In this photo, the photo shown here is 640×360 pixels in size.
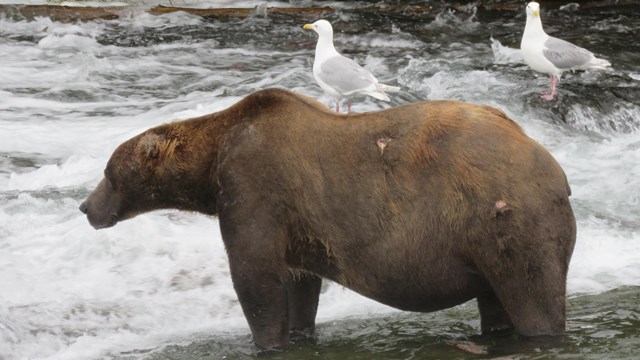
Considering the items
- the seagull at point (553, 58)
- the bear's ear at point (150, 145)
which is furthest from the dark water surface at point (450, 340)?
the seagull at point (553, 58)

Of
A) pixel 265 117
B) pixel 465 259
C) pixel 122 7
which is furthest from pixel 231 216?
pixel 122 7

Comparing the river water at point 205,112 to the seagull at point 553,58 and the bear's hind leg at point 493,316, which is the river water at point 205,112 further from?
the seagull at point 553,58

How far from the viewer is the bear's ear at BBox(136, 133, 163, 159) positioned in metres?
6.85

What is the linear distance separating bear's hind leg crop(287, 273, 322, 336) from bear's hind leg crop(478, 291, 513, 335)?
39.9 inches

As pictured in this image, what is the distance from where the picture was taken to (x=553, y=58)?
44.6 ft

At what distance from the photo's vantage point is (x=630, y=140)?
12328 mm

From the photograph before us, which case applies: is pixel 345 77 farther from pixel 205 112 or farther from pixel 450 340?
pixel 450 340

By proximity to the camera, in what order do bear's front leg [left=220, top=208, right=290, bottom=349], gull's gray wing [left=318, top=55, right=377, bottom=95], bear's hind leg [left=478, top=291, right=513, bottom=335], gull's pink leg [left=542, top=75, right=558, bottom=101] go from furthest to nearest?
1. gull's pink leg [left=542, top=75, right=558, bottom=101]
2. gull's gray wing [left=318, top=55, right=377, bottom=95]
3. bear's hind leg [left=478, top=291, right=513, bottom=335]
4. bear's front leg [left=220, top=208, right=290, bottom=349]

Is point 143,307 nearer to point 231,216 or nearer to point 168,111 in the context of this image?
point 231,216

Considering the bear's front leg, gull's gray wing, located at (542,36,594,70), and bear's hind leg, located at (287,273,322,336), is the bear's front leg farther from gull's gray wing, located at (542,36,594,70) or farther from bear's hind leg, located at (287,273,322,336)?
gull's gray wing, located at (542,36,594,70)

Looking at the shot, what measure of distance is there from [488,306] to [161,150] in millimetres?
2141

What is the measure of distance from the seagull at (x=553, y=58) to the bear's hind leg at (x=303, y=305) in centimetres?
717

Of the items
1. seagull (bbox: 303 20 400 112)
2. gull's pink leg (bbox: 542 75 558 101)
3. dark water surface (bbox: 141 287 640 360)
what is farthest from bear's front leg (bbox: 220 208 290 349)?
gull's pink leg (bbox: 542 75 558 101)

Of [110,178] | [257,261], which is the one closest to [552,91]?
[110,178]
